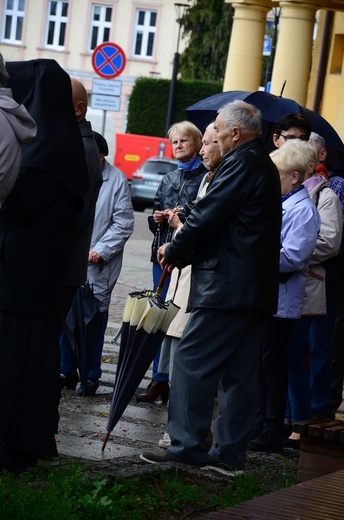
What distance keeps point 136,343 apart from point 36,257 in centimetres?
91

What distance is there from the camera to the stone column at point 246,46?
845 inches

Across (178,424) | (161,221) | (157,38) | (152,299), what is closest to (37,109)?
(152,299)

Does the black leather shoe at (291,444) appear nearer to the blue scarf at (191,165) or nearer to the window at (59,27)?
the blue scarf at (191,165)

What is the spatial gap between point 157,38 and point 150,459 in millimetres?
58367

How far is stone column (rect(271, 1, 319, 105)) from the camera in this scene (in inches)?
771

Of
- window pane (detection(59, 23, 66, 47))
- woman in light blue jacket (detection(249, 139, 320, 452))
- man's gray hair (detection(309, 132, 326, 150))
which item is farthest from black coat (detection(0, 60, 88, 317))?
window pane (detection(59, 23, 66, 47))

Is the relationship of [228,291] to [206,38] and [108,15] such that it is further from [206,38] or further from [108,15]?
[108,15]

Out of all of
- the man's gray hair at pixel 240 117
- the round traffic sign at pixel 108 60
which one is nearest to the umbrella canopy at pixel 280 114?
the man's gray hair at pixel 240 117

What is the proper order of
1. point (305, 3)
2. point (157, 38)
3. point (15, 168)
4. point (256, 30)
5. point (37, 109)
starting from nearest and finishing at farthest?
1. point (15, 168)
2. point (37, 109)
3. point (305, 3)
4. point (256, 30)
5. point (157, 38)

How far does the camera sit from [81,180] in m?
6.36

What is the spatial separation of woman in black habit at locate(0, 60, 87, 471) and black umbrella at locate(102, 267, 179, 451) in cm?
59

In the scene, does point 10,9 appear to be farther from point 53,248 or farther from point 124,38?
point 53,248

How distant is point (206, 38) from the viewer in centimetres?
5497

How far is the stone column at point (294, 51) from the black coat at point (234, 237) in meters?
13.4
